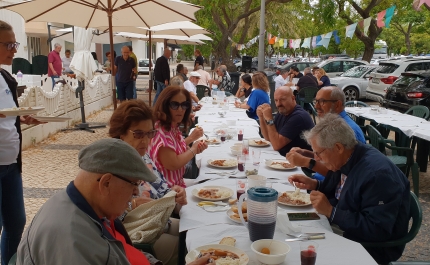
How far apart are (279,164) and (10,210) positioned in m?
2.42

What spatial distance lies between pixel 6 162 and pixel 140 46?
132 feet

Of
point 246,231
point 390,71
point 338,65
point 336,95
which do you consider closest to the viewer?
point 246,231

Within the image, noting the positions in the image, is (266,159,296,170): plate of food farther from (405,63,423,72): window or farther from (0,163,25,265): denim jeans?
(405,63,423,72): window

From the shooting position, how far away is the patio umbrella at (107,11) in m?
6.06

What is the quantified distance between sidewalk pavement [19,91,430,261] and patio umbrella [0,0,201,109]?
1.57 metres

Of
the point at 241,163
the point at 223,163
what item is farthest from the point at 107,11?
the point at 241,163

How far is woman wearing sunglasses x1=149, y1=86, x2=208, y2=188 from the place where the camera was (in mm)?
3627

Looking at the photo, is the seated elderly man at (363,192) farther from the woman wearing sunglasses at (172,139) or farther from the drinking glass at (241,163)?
the woman wearing sunglasses at (172,139)

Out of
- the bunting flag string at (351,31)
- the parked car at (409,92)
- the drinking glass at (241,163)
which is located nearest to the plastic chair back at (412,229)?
the drinking glass at (241,163)

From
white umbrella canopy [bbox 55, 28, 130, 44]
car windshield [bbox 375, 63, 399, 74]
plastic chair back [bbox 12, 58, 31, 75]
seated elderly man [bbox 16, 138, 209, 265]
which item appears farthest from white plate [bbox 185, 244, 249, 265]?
plastic chair back [bbox 12, 58, 31, 75]

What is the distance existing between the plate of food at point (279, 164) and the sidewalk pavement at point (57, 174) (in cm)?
155

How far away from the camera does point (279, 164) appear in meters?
4.08

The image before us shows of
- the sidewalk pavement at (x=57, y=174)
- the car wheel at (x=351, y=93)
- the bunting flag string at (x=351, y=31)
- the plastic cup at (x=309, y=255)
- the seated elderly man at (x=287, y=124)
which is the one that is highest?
the bunting flag string at (x=351, y=31)

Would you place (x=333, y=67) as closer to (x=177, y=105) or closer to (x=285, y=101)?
(x=285, y=101)
